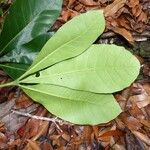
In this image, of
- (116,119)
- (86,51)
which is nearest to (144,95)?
(116,119)

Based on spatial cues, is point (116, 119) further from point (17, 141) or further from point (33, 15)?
point (33, 15)

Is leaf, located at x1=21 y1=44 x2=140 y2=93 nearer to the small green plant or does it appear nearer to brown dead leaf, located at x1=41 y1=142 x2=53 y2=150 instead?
the small green plant

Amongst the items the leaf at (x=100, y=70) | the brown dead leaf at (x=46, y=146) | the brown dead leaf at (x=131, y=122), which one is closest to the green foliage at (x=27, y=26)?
the leaf at (x=100, y=70)

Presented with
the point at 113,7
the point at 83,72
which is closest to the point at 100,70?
the point at 83,72

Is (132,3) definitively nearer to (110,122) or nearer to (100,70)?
(100,70)

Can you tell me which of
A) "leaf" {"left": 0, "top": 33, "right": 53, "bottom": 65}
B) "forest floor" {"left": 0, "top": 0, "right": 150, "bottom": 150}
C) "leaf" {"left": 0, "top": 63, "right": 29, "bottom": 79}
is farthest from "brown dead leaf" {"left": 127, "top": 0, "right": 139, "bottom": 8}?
"leaf" {"left": 0, "top": 63, "right": 29, "bottom": 79}

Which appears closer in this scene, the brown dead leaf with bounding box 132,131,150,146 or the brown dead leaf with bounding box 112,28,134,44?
the brown dead leaf with bounding box 132,131,150,146
